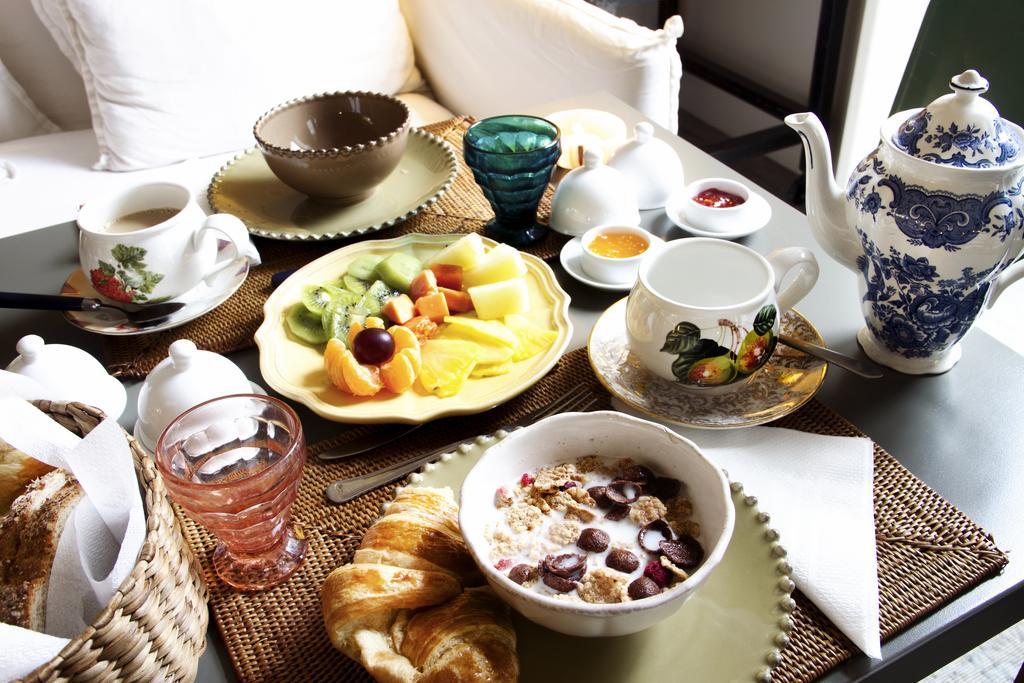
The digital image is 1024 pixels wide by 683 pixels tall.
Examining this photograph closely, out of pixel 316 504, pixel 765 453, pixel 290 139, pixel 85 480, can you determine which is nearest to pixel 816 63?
pixel 290 139

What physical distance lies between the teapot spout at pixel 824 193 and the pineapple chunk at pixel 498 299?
352 millimetres

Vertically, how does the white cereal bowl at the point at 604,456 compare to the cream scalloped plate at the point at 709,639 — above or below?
above

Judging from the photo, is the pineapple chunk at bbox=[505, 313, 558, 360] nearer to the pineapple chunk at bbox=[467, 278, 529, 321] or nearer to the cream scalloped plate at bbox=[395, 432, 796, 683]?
the pineapple chunk at bbox=[467, 278, 529, 321]

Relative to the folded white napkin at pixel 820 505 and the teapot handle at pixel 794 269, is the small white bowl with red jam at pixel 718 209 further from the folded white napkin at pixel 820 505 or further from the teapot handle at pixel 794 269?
the folded white napkin at pixel 820 505

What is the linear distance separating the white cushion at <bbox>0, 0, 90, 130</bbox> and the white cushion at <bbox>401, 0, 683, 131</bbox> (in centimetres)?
91

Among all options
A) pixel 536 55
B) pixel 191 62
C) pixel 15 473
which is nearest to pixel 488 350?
pixel 15 473

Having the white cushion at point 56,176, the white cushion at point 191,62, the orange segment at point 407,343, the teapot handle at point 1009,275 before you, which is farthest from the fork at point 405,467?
the white cushion at point 191,62

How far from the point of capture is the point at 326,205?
49.6 inches

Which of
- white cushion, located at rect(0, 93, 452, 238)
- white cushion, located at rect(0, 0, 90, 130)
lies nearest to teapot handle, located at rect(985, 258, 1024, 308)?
white cushion, located at rect(0, 93, 452, 238)

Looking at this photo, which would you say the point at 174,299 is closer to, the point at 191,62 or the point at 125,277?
the point at 125,277

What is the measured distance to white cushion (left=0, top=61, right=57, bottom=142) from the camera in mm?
1955

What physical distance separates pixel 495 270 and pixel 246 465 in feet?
1.40

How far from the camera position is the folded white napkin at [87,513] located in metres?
0.55

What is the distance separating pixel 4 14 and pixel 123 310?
1.34 m
